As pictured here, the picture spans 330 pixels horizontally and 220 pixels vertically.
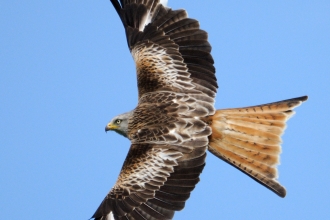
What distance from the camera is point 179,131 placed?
1188cm

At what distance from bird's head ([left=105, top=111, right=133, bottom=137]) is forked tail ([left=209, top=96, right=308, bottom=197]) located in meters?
1.42

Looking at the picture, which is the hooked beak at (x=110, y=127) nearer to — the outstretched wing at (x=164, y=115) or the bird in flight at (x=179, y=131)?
the bird in flight at (x=179, y=131)

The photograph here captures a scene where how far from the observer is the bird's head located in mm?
12555

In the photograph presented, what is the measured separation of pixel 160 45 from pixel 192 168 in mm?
2850

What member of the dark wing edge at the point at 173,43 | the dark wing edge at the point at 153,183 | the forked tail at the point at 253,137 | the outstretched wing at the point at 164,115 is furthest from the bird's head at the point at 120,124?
the forked tail at the point at 253,137

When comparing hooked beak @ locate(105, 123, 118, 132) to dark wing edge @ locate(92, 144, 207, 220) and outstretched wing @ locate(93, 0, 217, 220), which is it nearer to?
outstretched wing @ locate(93, 0, 217, 220)

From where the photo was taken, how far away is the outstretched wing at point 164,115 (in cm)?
1145

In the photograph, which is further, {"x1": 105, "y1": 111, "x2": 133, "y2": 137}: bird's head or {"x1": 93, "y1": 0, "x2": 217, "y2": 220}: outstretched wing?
{"x1": 105, "y1": 111, "x2": 133, "y2": 137}: bird's head

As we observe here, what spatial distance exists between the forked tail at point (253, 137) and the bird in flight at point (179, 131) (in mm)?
16

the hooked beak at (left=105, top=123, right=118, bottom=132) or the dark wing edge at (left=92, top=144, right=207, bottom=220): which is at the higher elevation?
the hooked beak at (left=105, top=123, right=118, bottom=132)

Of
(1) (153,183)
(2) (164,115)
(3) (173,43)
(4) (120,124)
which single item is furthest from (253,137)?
(3) (173,43)

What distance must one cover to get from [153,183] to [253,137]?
1.81 m

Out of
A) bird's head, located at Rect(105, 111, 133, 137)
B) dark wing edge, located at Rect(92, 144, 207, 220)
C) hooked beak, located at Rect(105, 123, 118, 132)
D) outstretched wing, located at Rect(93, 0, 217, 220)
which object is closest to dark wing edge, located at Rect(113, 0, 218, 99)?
outstretched wing, located at Rect(93, 0, 217, 220)

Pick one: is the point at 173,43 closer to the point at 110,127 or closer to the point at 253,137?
the point at 110,127
